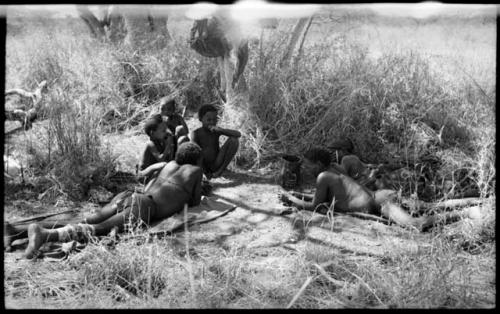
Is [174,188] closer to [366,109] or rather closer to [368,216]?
[368,216]

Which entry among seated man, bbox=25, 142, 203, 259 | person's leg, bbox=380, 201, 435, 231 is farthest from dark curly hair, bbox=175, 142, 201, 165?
person's leg, bbox=380, 201, 435, 231

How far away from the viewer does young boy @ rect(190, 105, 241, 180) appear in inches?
217

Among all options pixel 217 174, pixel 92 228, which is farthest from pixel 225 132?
pixel 92 228

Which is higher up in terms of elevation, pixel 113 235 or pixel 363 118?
pixel 363 118

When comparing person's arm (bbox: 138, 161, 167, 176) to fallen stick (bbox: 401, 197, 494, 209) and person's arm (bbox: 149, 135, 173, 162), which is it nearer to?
person's arm (bbox: 149, 135, 173, 162)

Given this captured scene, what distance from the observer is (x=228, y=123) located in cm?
643

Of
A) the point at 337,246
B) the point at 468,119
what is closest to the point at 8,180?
the point at 337,246

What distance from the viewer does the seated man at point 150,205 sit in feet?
12.9

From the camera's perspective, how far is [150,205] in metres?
4.29

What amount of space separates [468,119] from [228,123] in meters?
2.72

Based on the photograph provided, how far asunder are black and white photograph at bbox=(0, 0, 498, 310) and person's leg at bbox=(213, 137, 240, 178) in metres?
0.01

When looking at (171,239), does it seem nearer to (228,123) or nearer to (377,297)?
(377,297)

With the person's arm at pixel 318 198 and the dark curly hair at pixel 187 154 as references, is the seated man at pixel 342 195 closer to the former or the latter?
the person's arm at pixel 318 198

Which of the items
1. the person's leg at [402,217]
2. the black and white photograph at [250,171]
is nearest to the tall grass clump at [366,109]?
the black and white photograph at [250,171]
